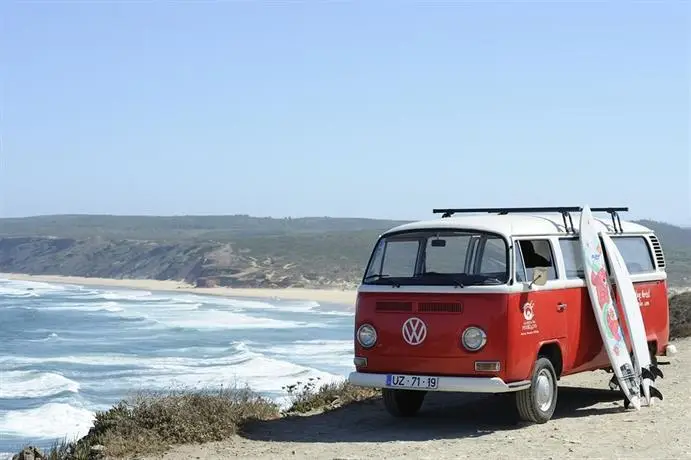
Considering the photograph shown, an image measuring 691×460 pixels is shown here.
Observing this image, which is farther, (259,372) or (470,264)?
(259,372)

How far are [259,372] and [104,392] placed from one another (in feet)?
15.9

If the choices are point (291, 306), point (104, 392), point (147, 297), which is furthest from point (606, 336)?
point (147, 297)

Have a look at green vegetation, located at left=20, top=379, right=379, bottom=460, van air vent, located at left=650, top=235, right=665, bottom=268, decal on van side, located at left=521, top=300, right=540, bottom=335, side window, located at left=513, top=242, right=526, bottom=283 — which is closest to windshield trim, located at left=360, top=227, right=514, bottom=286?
side window, located at left=513, top=242, right=526, bottom=283

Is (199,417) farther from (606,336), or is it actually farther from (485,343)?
(606,336)

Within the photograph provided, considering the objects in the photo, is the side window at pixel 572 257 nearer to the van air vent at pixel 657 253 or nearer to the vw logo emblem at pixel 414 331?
the vw logo emblem at pixel 414 331

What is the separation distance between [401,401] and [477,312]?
6.44ft

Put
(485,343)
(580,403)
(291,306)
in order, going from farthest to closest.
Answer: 1. (291,306)
2. (580,403)
3. (485,343)

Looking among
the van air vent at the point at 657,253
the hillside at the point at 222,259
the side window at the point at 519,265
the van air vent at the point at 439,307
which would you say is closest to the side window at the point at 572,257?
the side window at the point at 519,265

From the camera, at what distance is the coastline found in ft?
252

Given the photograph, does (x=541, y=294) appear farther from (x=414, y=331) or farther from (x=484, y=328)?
(x=414, y=331)

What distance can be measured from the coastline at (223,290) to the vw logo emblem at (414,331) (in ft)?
178

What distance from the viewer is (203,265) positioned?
106375 millimetres

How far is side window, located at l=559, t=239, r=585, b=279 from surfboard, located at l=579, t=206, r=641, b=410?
105mm

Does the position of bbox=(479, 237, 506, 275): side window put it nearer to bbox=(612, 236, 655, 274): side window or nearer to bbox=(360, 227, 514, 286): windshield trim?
bbox=(360, 227, 514, 286): windshield trim
